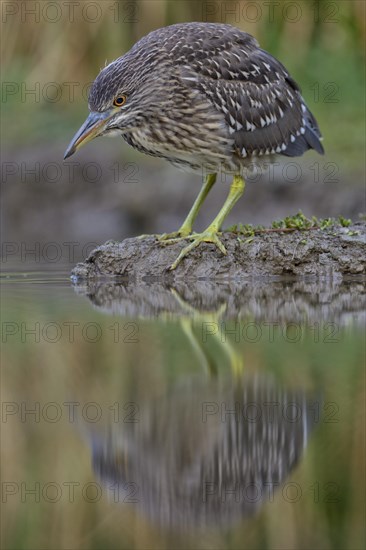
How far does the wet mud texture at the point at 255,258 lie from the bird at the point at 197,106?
108 millimetres

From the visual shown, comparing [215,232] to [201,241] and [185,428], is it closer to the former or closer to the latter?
[201,241]

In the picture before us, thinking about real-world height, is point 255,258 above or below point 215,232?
below

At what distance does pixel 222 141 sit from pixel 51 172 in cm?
730

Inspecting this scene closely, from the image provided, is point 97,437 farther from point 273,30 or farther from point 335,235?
point 273,30

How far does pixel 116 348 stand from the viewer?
5.50 meters

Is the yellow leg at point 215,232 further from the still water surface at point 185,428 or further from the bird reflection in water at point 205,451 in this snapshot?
the bird reflection in water at point 205,451

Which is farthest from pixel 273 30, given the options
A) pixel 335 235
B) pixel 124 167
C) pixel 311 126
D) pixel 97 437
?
pixel 97 437

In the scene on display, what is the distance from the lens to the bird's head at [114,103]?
7484 mm

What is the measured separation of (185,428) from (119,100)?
4232 millimetres

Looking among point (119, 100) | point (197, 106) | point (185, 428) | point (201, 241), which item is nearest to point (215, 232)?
point (201, 241)

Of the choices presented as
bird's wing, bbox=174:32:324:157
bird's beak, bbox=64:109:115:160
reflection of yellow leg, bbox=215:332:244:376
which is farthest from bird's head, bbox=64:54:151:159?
reflection of yellow leg, bbox=215:332:244:376

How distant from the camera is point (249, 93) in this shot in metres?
8.36

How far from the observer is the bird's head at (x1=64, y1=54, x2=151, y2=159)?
748cm

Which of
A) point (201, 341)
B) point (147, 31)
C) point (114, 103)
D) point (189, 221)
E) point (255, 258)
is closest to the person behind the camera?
point (201, 341)
